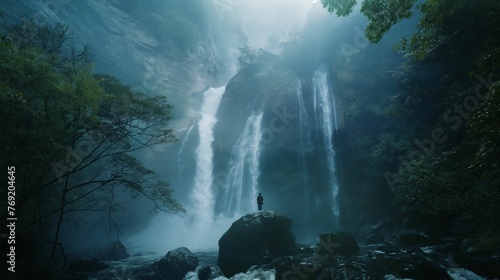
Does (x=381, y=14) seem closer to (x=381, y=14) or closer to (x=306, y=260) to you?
(x=381, y=14)

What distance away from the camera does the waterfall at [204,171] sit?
116 ft

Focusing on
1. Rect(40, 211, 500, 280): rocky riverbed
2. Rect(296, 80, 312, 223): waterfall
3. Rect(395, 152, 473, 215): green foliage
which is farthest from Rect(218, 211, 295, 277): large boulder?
Rect(296, 80, 312, 223): waterfall

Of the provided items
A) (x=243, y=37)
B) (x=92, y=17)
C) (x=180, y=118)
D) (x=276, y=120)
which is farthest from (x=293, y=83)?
(x=243, y=37)

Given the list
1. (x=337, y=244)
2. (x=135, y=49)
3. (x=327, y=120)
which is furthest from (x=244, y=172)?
(x=135, y=49)

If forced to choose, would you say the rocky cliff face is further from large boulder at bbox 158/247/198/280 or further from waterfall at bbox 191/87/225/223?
large boulder at bbox 158/247/198/280

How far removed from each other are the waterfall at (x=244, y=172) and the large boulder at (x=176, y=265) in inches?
598

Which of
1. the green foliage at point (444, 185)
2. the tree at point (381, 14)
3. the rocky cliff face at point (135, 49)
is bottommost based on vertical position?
the green foliage at point (444, 185)

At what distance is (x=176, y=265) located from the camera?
50.3ft

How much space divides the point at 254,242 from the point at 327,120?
19403mm

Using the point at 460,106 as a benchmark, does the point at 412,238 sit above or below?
below

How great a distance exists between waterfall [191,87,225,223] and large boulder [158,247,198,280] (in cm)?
1808

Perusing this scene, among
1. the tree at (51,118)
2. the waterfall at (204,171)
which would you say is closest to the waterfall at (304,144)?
the waterfall at (204,171)

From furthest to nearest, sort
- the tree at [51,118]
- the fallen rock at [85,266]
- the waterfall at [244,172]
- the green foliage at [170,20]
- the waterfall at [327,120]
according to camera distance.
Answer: the green foliage at [170,20] → the waterfall at [244,172] → the waterfall at [327,120] → the fallen rock at [85,266] → the tree at [51,118]

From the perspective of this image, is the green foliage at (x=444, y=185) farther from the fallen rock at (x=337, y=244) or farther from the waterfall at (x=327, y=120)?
the waterfall at (x=327, y=120)
